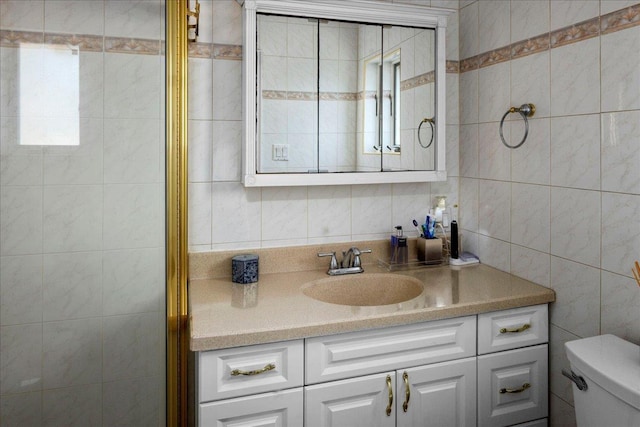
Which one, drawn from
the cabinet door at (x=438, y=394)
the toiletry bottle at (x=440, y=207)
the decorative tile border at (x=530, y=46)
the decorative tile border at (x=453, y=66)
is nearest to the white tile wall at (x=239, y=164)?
the toiletry bottle at (x=440, y=207)

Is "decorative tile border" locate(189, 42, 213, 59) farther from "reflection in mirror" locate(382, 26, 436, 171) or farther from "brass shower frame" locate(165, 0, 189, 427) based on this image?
"reflection in mirror" locate(382, 26, 436, 171)

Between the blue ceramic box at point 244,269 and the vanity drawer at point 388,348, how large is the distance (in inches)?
19.5

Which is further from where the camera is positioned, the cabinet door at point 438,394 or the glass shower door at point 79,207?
the cabinet door at point 438,394

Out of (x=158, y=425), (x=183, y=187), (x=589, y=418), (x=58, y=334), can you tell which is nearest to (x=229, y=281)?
(x=183, y=187)

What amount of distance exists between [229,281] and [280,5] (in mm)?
1111

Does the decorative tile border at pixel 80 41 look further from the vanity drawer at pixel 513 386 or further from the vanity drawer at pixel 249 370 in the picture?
the vanity drawer at pixel 513 386

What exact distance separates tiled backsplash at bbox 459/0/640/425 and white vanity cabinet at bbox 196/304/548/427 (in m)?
0.16

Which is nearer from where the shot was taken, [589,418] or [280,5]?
[589,418]

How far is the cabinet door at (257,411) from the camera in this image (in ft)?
4.55

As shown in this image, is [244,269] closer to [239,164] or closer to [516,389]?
[239,164]

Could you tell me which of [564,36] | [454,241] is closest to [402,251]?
[454,241]

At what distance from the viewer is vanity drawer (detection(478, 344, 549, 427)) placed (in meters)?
1.68

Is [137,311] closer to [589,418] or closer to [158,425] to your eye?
[158,425]

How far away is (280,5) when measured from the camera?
1835 millimetres
